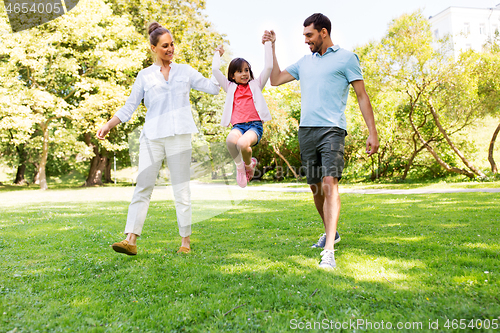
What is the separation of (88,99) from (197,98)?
27.6 ft

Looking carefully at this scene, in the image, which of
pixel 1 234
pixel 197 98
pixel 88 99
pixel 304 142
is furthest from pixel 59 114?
pixel 304 142

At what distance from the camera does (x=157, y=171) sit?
4.40m

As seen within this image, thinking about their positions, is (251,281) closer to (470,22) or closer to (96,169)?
(96,169)

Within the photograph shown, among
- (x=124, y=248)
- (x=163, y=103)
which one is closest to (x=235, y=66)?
(x=163, y=103)

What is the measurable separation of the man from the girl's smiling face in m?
0.85

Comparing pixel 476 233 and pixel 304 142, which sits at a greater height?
pixel 304 142

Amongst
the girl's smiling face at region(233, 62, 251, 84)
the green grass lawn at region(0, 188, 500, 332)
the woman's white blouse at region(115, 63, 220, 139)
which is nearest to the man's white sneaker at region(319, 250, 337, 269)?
the green grass lawn at region(0, 188, 500, 332)

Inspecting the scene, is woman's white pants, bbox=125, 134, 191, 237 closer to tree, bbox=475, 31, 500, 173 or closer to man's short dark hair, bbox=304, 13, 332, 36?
man's short dark hair, bbox=304, 13, 332, 36

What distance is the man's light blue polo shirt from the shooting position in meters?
4.17

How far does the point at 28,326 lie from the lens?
8.52 feet

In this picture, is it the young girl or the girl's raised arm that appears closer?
the girl's raised arm

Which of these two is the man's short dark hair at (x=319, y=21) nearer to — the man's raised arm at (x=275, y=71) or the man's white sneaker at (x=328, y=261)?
the man's raised arm at (x=275, y=71)

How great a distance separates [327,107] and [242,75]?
1.33 metres

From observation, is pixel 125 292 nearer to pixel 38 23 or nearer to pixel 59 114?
pixel 59 114
